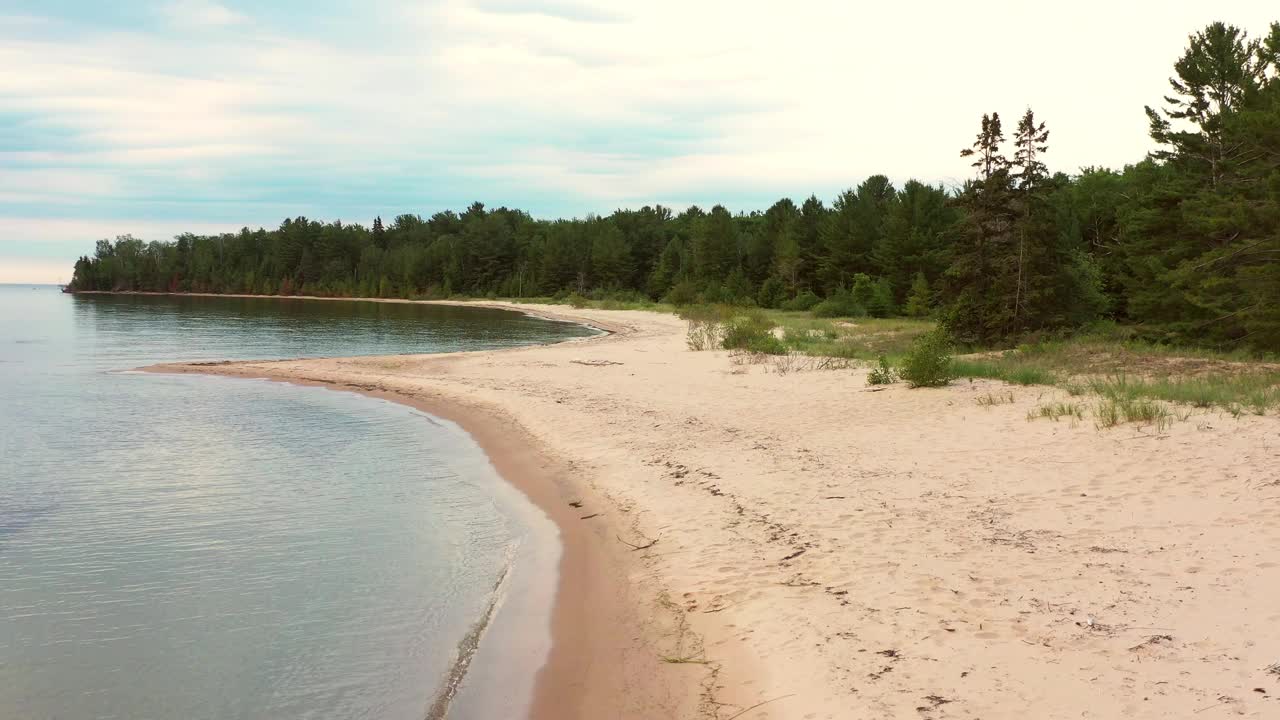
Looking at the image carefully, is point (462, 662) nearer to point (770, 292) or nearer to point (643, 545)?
point (643, 545)

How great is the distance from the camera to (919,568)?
8102 millimetres

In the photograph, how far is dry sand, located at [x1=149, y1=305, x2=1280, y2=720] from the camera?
19.2ft

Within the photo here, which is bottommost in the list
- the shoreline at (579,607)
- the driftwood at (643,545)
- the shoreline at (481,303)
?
the shoreline at (579,607)

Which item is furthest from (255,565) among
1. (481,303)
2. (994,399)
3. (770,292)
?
(481,303)

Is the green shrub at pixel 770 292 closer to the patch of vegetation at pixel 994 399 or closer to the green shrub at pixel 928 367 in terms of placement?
the green shrub at pixel 928 367

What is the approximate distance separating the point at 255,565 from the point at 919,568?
28.1 feet

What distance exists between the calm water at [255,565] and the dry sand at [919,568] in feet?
3.50

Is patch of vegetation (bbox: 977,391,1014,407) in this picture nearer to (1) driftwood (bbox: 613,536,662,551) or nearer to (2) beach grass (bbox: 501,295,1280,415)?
(2) beach grass (bbox: 501,295,1280,415)

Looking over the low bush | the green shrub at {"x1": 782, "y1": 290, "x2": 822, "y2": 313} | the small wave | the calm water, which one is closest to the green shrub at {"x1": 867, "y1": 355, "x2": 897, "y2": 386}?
the low bush

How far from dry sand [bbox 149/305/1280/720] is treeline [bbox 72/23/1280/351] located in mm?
15779

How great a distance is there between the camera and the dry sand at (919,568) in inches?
230

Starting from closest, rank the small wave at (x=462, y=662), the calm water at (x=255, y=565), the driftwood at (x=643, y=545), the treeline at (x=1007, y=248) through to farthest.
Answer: the small wave at (x=462, y=662), the calm water at (x=255, y=565), the driftwood at (x=643, y=545), the treeline at (x=1007, y=248)

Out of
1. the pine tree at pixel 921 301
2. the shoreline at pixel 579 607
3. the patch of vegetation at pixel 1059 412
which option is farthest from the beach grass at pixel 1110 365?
the pine tree at pixel 921 301

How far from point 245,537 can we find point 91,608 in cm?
265
